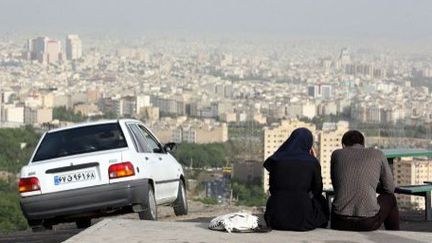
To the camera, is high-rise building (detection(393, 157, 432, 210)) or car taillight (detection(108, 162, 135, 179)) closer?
car taillight (detection(108, 162, 135, 179))

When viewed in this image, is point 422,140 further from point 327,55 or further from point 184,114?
point 327,55

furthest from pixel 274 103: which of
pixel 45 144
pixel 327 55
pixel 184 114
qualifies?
pixel 45 144

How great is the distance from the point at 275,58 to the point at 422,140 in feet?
345

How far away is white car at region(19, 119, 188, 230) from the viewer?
40.5ft

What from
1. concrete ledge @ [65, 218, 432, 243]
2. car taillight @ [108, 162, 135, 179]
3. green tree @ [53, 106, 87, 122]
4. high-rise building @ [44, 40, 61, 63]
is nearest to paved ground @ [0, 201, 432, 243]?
concrete ledge @ [65, 218, 432, 243]

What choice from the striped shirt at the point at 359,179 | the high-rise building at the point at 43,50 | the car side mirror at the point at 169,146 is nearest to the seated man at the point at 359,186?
the striped shirt at the point at 359,179

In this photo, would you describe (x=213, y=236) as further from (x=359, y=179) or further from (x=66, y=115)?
(x=66, y=115)

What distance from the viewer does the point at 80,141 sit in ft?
42.2

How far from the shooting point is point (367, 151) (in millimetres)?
10141

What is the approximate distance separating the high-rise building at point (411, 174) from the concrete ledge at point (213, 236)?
5223 mm

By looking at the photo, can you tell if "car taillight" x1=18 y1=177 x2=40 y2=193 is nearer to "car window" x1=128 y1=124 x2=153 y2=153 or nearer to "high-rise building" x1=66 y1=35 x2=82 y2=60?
"car window" x1=128 y1=124 x2=153 y2=153

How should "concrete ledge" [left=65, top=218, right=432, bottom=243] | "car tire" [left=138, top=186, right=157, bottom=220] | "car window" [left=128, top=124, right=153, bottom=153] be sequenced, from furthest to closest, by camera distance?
"car window" [left=128, top=124, right=153, bottom=153]
"car tire" [left=138, top=186, right=157, bottom=220]
"concrete ledge" [left=65, top=218, right=432, bottom=243]

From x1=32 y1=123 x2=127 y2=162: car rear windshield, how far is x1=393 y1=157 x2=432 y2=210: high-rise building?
12.0 feet

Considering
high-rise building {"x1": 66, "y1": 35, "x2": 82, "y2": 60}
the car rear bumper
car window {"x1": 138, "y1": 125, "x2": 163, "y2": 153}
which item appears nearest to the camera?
the car rear bumper
